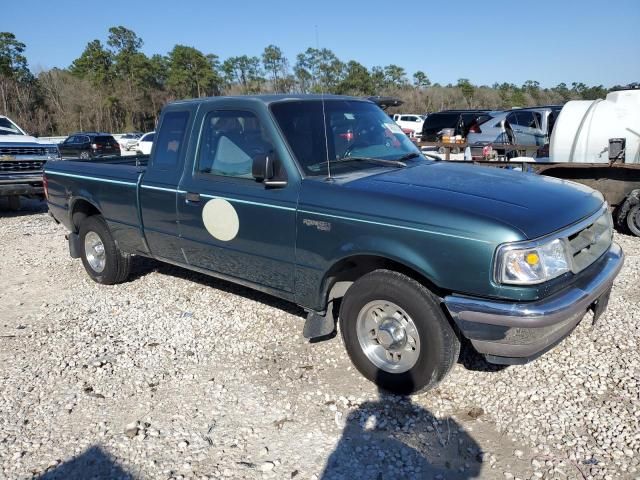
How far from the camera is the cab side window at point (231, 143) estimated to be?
13.0ft

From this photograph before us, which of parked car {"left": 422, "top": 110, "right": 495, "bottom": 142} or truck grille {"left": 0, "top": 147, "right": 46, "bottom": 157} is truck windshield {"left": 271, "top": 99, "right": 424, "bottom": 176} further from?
parked car {"left": 422, "top": 110, "right": 495, "bottom": 142}

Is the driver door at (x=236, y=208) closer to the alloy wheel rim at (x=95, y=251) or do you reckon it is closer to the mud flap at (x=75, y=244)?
the alloy wheel rim at (x=95, y=251)

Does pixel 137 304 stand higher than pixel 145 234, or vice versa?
pixel 145 234

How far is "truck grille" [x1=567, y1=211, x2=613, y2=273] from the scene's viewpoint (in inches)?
123

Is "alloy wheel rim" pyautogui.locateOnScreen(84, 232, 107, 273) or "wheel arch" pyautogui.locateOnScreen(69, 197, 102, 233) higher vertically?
"wheel arch" pyautogui.locateOnScreen(69, 197, 102, 233)

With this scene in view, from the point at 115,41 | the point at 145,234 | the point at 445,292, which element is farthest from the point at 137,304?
the point at 115,41

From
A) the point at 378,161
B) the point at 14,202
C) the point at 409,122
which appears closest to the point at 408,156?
the point at 378,161

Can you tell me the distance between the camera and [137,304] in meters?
5.34

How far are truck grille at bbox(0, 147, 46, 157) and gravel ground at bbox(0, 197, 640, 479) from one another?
677 centimetres

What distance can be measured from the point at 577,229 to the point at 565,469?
1.39 m

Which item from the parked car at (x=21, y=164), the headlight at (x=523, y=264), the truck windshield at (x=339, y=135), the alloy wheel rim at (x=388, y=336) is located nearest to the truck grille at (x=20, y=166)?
the parked car at (x=21, y=164)

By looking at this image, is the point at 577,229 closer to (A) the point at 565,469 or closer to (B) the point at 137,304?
(A) the point at 565,469

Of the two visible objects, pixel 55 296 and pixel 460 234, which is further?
pixel 55 296

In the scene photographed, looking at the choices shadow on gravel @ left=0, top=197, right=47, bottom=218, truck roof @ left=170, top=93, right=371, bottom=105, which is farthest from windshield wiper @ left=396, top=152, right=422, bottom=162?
shadow on gravel @ left=0, top=197, right=47, bottom=218
